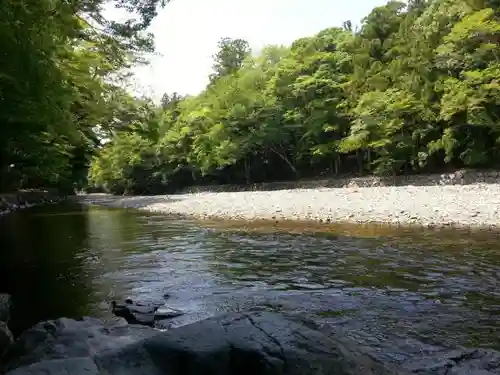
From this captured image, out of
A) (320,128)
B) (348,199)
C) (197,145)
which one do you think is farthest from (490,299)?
(197,145)

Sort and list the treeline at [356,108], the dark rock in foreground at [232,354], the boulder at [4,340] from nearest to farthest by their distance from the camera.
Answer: the dark rock in foreground at [232,354] < the boulder at [4,340] < the treeline at [356,108]

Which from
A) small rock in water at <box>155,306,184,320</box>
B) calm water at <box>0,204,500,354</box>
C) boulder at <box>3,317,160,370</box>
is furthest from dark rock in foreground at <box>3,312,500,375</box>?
small rock in water at <box>155,306,184,320</box>

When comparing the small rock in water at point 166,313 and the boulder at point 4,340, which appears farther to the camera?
the small rock in water at point 166,313

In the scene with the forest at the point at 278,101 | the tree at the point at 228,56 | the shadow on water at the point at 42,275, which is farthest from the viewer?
the tree at the point at 228,56

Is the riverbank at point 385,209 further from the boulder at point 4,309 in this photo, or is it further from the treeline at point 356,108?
the boulder at point 4,309

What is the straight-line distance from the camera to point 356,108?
103 ft

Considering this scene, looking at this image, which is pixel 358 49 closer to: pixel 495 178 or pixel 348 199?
pixel 495 178

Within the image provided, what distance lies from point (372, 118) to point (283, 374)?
28.7m

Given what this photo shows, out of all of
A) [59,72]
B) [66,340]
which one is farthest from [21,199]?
[66,340]

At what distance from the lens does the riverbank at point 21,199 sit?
29216 mm

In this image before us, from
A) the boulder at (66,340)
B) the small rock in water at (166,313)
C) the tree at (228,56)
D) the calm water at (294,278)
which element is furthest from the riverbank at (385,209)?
the tree at (228,56)

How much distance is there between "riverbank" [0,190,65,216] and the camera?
95.9 feet

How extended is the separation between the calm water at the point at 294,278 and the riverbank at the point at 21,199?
17.3 meters

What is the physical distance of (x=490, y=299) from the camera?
6.36 metres
